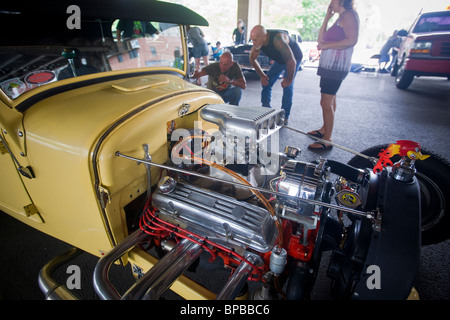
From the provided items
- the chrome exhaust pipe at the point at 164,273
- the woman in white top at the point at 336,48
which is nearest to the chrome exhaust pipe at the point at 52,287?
the chrome exhaust pipe at the point at 164,273

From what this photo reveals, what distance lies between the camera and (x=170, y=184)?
132 centimetres

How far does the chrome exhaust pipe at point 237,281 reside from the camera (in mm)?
1037

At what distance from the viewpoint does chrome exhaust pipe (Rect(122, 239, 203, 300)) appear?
104 cm

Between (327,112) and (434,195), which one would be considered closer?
(434,195)

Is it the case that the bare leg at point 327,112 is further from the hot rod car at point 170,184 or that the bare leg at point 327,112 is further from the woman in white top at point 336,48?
the hot rod car at point 170,184

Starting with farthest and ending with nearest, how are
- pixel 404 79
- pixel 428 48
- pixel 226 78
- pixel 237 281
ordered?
pixel 404 79 < pixel 428 48 < pixel 226 78 < pixel 237 281

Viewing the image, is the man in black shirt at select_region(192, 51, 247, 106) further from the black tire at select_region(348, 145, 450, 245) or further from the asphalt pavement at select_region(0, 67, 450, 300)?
the black tire at select_region(348, 145, 450, 245)

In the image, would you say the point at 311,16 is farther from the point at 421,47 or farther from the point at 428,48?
the point at 428,48

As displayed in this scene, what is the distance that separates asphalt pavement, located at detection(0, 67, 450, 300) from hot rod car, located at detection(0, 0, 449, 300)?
1.16 ft

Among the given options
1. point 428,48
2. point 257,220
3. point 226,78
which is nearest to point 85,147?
point 257,220

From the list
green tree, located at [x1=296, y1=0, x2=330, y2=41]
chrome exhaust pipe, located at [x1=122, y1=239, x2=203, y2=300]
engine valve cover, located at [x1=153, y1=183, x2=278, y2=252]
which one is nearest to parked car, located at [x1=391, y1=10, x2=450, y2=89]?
engine valve cover, located at [x1=153, y1=183, x2=278, y2=252]

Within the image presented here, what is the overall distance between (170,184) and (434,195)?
1604 mm

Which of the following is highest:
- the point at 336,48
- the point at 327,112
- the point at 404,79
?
the point at 336,48

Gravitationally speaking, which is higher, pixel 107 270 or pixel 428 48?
pixel 428 48
